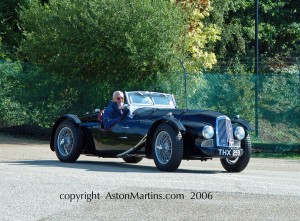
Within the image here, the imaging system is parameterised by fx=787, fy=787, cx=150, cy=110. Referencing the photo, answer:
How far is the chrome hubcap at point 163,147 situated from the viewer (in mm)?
13594

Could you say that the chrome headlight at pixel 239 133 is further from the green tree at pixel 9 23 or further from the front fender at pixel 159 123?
the green tree at pixel 9 23

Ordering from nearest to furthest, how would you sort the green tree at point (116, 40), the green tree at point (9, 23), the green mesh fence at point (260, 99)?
1. the green mesh fence at point (260, 99)
2. the green tree at point (116, 40)
3. the green tree at point (9, 23)

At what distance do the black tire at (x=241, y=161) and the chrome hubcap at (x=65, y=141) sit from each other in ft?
10.3

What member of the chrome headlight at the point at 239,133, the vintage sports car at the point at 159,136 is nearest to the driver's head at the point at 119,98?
the vintage sports car at the point at 159,136

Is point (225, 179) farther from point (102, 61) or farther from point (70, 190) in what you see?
point (102, 61)

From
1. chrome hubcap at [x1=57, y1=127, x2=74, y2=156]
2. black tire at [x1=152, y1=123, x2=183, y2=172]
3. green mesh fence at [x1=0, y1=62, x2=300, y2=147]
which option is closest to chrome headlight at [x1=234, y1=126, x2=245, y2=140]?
black tire at [x1=152, y1=123, x2=183, y2=172]

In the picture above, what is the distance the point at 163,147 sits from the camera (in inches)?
540

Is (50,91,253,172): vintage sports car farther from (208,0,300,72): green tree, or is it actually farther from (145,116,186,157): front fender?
(208,0,300,72): green tree

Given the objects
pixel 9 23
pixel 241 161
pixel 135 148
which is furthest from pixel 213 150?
pixel 9 23

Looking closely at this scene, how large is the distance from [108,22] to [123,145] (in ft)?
31.8

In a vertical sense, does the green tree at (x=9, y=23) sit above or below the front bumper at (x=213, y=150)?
above

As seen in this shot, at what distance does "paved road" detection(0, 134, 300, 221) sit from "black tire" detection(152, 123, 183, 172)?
0.24 meters

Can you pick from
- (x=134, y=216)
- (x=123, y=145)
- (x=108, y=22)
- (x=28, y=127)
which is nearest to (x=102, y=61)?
(x=108, y=22)

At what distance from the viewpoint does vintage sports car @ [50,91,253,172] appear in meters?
13.5
